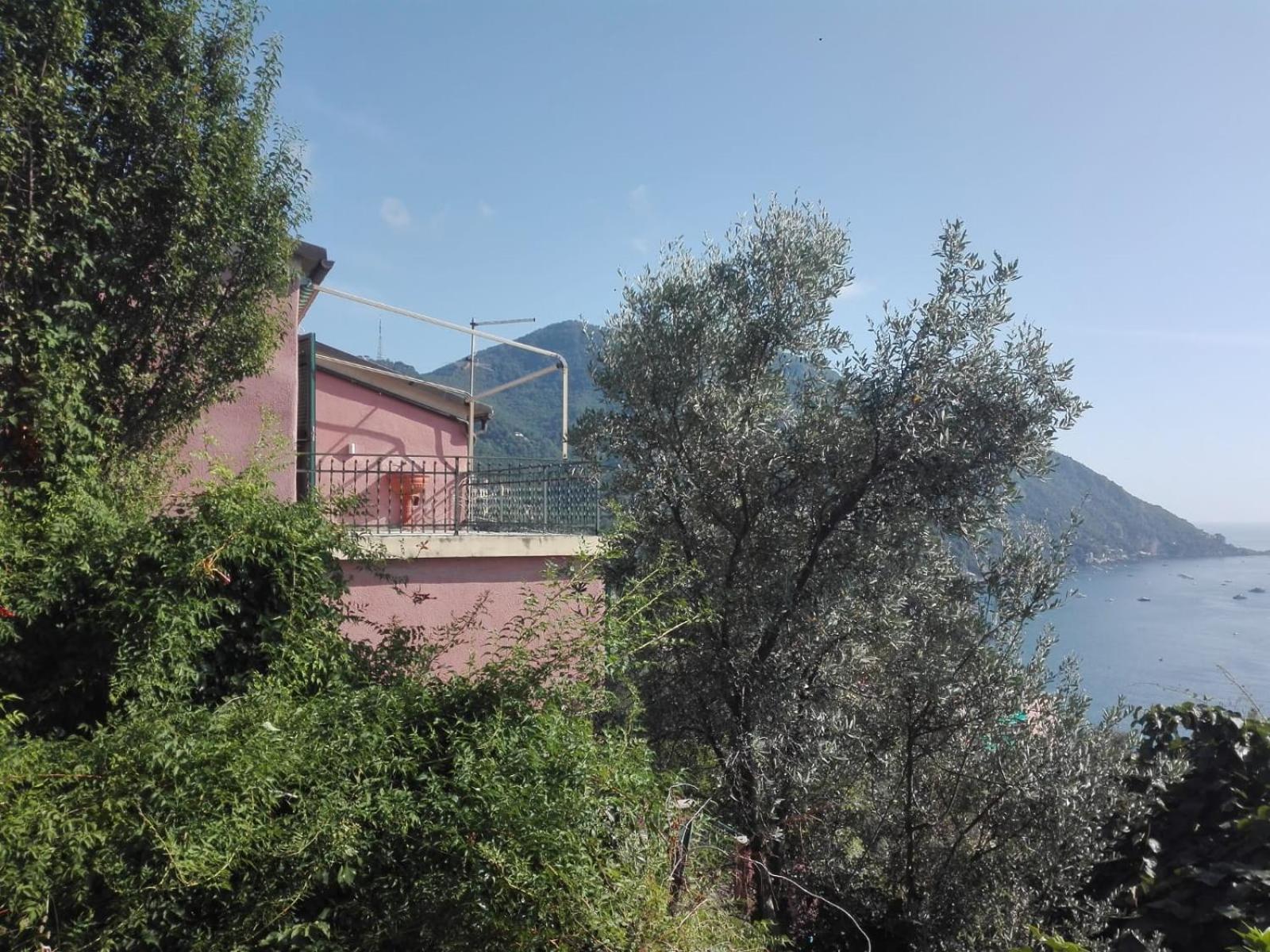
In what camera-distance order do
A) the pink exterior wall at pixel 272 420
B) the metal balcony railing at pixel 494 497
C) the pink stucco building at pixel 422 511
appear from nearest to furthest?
the pink stucco building at pixel 422 511, the pink exterior wall at pixel 272 420, the metal balcony railing at pixel 494 497

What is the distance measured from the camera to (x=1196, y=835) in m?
4.68

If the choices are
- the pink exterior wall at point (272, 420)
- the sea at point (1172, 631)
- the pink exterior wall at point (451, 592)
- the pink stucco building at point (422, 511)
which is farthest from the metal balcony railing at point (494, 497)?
the sea at point (1172, 631)

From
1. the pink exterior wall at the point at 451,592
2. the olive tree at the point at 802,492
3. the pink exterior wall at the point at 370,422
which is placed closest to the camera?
the olive tree at the point at 802,492

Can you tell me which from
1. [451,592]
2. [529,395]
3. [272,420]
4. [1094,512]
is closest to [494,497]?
[451,592]

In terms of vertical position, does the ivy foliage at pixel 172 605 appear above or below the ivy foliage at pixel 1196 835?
above

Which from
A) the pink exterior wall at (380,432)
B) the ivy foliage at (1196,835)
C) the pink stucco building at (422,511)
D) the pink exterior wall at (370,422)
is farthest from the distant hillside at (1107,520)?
the pink exterior wall at (370,422)

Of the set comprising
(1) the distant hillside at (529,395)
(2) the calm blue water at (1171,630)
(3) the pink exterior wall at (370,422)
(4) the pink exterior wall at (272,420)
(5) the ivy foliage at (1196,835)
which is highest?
(1) the distant hillside at (529,395)

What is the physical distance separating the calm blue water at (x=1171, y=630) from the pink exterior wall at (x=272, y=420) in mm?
6027

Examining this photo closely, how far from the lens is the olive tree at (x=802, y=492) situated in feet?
15.6

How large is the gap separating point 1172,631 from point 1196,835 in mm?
6856

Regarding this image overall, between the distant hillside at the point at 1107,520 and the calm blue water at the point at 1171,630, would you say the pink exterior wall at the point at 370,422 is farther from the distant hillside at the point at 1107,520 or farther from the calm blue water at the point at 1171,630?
the calm blue water at the point at 1171,630

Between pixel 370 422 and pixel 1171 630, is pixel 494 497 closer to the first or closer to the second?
pixel 370 422

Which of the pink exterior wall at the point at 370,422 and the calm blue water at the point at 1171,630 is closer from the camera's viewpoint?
the calm blue water at the point at 1171,630

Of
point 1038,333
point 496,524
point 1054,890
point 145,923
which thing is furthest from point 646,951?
point 496,524
